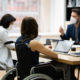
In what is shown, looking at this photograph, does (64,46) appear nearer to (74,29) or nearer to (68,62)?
(68,62)

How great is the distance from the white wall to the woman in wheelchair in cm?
280

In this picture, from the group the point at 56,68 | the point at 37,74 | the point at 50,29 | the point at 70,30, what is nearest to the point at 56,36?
the point at 50,29

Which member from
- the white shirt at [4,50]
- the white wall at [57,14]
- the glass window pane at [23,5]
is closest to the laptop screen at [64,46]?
the white shirt at [4,50]

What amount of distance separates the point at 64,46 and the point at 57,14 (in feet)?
8.75

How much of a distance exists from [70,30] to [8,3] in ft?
5.88

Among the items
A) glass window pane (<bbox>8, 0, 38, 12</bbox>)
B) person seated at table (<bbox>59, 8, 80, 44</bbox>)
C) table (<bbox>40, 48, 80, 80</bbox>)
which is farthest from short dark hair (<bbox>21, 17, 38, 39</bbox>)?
glass window pane (<bbox>8, 0, 38, 12</bbox>)

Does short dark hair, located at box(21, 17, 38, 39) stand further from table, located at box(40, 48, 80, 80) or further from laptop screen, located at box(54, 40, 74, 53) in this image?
laptop screen, located at box(54, 40, 74, 53)

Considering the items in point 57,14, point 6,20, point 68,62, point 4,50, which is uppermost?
point 6,20

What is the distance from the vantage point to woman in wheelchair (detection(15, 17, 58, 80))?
108 inches

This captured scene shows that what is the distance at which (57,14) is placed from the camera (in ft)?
18.9

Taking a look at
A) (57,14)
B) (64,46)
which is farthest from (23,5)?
(64,46)

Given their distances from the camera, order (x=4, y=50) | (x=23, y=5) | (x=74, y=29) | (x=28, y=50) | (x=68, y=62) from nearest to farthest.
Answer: (x=68, y=62) < (x=28, y=50) < (x=4, y=50) < (x=74, y=29) < (x=23, y=5)

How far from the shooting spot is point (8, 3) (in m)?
5.55

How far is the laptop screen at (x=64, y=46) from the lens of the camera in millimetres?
3123
